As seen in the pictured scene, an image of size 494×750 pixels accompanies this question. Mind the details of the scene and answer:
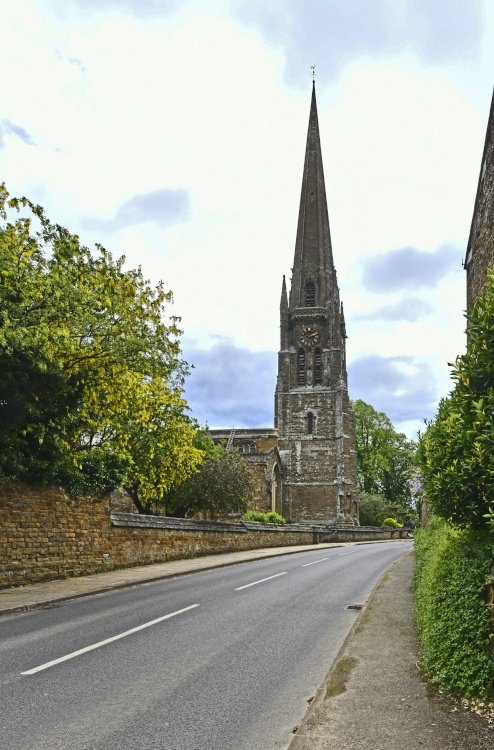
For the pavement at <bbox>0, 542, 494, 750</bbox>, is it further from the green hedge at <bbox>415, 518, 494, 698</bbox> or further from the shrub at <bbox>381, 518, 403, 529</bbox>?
the shrub at <bbox>381, 518, 403, 529</bbox>

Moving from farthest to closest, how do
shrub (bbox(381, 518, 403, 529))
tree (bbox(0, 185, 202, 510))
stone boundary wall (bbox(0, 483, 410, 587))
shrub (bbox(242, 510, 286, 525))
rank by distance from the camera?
shrub (bbox(381, 518, 403, 529)), shrub (bbox(242, 510, 286, 525)), stone boundary wall (bbox(0, 483, 410, 587)), tree (bbox(0, 185, 202, 510))

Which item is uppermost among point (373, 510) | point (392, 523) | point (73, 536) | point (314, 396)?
point (314, 396)

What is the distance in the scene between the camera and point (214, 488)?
33219 millimetres

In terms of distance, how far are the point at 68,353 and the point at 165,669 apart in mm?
9106

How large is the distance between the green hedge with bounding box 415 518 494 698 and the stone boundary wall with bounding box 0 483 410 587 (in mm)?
11827

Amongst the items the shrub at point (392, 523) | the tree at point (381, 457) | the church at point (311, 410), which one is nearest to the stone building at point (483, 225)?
the church at point (311, 410)

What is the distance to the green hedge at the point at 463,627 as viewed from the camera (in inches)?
202

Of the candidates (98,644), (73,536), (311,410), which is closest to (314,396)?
(311,410)

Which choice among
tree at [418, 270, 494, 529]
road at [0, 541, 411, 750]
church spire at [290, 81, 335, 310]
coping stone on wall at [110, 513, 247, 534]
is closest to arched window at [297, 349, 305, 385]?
church spire at [290, 81, 335, 310]

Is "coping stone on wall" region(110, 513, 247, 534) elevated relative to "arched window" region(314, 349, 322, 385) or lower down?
lower down

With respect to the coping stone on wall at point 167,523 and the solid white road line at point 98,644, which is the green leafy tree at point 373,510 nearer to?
the coping stone on wall at point 167,523

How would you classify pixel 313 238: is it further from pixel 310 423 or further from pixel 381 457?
pixel 381 457

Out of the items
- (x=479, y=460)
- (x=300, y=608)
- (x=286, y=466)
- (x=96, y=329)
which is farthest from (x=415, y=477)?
(x=286, y=466)

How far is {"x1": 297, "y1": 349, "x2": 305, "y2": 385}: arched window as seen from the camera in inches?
2601
